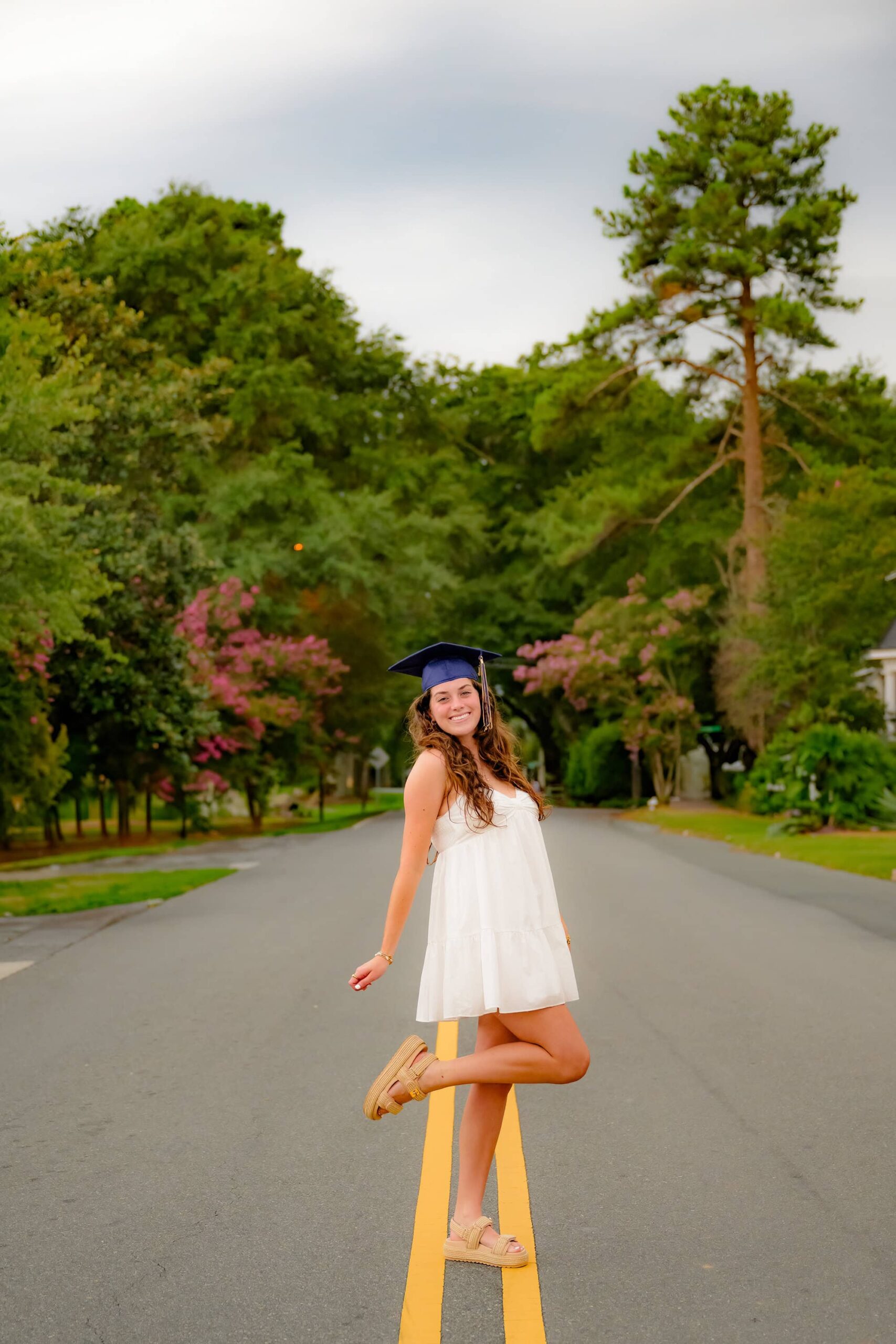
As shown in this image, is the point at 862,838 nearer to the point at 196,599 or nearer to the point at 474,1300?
the point at 196,599

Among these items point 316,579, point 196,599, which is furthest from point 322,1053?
point 316,579

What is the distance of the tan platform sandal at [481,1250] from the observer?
4.85 meters

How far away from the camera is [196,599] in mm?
33781

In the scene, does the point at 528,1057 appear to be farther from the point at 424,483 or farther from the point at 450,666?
the point at 424,483

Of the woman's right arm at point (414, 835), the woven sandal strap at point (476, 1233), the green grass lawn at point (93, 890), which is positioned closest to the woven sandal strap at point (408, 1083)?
the woman's right arm at point (414, 835)

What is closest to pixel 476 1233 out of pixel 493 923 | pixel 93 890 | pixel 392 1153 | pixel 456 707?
pixel 493 923

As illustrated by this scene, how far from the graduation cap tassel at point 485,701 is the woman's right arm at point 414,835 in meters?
0.27

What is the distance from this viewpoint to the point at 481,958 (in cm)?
474

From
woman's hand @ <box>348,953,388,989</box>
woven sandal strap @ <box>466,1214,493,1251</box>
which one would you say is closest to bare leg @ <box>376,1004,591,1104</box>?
woman's hand @ <box>348,953,388,989</box>

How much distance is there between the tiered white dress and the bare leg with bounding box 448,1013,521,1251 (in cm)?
25

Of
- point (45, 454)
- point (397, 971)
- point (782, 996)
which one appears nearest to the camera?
point (782, 996)

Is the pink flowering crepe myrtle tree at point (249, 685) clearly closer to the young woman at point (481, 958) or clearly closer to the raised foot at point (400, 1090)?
the young woman at point (481, 958)

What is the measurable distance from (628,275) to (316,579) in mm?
12267

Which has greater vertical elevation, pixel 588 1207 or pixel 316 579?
pixel 316 579
